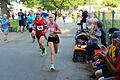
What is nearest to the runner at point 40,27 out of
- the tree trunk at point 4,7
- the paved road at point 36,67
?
the paved road at point 36,67

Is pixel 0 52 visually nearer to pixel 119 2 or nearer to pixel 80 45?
pixel 80 45

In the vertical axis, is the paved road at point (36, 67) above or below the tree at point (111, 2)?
above

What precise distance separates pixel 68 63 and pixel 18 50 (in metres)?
5.08

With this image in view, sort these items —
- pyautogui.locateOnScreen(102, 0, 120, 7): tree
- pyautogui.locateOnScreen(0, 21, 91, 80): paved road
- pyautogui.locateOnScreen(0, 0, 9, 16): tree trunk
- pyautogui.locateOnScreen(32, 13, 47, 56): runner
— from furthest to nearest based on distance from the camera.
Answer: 1. pyautogui.locateOnScreen(102, 0, 120, 7): tree
2. pyautogui.locateOnScreen(0, 0, 9, 16): tree trunk
3. pyautogui.locateOnScreen(32, 13, 47, 56): runner
4. pyautogui.locateOnScreen(0, 21, 91, 80): paved road

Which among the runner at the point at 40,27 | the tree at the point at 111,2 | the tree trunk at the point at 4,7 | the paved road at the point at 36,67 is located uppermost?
the runner at the point at 40,27

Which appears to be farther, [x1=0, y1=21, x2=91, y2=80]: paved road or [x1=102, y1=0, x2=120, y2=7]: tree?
[x1=102, y1=0, x2=120, y2=7]: tree

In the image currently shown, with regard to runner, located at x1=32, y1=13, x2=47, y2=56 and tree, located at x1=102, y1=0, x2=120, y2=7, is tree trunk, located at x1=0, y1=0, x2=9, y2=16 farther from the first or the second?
tree, located at x1=102, y1=0, x2=120, y2=7

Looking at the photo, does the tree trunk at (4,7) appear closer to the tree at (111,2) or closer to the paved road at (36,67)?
the paved road at (36,67)

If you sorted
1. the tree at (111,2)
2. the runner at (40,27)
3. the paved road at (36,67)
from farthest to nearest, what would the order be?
the tree at (111,2) < the runner at (40,27) < the paved road at (36,67)

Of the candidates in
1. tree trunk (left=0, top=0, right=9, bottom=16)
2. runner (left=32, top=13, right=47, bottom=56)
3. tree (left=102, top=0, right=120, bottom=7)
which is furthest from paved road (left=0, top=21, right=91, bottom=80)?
tree (left=102, top=0, right=120, bottom=7)

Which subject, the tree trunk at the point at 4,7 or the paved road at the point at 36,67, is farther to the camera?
the tree trunk at the point at 4,7

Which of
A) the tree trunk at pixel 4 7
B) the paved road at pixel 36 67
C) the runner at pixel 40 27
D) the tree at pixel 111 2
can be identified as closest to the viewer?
the paved road at pixel 36 67

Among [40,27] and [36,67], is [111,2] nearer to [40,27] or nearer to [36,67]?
[40,27]

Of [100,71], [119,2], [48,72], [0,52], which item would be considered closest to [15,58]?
[0,52]
